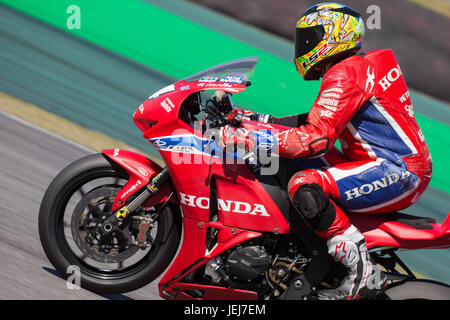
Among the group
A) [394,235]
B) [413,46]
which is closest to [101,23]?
[413,46]

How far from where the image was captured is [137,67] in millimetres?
11250

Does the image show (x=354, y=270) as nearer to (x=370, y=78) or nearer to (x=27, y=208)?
(x=370, y=78)

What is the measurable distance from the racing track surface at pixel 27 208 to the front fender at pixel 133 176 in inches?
25.2

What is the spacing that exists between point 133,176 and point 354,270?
146 cm

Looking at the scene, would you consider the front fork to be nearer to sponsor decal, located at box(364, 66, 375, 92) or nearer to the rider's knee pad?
the rider's knee pad

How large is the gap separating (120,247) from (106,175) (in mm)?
465

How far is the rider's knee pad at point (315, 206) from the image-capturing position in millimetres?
3465

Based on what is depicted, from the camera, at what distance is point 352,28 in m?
3.73

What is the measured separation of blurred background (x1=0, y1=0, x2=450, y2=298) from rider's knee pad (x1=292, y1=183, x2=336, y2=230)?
1.62 meters

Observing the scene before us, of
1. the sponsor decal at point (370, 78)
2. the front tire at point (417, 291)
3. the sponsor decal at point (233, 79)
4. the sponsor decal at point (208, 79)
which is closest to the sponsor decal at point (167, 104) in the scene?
the sponsor decal at point (208, 79)

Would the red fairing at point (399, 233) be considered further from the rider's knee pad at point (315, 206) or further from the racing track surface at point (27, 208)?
the racing track surface at point (27, 208)

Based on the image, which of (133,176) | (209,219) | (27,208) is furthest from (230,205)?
(27,208)

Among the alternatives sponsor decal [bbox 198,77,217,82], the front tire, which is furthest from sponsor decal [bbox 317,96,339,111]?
the front tire
